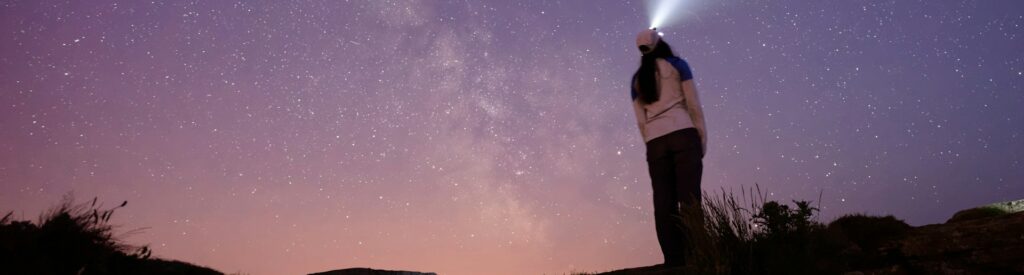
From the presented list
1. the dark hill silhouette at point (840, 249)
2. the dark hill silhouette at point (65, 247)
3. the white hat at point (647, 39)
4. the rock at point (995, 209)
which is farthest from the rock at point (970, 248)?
the rock at point (995, 209)

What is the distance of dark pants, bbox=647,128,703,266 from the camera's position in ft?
16.8

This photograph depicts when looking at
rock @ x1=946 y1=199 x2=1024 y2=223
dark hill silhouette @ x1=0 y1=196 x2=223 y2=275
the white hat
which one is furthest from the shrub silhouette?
rock @ x1=946 y1=199 x2=1024 y2=223

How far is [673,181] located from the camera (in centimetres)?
538

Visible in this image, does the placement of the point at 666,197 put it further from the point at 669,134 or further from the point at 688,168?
the point at 669,134

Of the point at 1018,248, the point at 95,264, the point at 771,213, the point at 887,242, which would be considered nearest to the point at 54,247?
the point at 95,264

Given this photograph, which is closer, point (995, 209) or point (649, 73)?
point (649, 73)

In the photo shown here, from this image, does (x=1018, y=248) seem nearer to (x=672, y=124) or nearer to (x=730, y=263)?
(x=730, y=263)

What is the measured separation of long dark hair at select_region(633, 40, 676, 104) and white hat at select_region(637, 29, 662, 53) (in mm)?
38

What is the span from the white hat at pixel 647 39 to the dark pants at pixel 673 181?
0.79m

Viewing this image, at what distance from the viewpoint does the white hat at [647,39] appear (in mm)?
5574

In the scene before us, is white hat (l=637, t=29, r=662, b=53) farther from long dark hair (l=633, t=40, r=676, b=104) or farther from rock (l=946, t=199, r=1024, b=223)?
rock (l=946, t=199, r=1024, b=223)

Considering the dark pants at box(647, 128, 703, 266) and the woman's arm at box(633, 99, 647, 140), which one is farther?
the woman's arm at box(633, 99, 647, 140)

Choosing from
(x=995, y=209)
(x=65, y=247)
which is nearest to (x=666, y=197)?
(x=65, y=247)

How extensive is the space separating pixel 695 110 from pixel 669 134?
27 cm
